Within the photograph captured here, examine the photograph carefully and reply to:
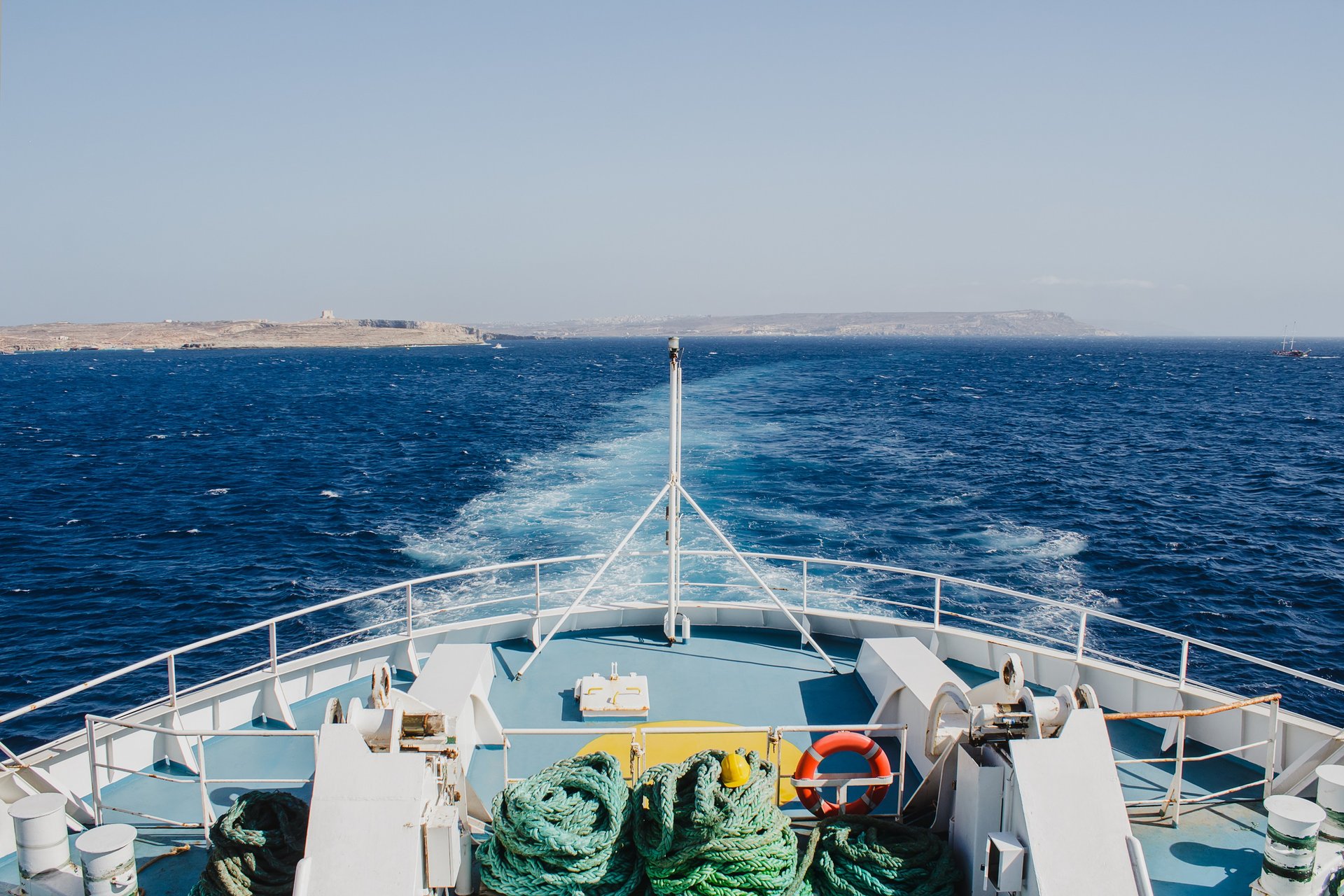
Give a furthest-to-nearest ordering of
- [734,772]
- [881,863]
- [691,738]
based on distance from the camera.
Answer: [691,738] → [881,863] → [734,772]

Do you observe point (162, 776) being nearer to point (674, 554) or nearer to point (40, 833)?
point (40, 833)

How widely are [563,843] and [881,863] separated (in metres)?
1.85

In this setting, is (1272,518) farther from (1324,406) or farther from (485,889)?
(1324,406)

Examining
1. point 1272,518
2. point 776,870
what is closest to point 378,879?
point 776,870

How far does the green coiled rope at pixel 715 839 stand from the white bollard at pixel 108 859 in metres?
2.85

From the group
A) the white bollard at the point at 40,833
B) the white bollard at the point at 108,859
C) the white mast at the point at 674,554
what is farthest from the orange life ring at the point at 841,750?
the white bollard at the point at 40,833

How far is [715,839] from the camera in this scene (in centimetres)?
445

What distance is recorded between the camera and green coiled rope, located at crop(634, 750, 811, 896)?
14.6 ft

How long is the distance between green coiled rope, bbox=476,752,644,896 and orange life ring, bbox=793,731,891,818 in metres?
1.25

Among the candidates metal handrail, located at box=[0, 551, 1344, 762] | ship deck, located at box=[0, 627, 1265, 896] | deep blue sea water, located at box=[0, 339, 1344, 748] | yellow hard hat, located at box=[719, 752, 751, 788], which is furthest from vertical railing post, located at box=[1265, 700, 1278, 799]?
deep blue sea water, located at box=[0, 339, 1344, 748]

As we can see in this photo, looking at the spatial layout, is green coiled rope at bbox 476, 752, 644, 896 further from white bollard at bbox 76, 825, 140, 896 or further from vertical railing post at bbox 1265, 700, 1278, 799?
vertical railing post at bbox 1265, 700, 1278, 799

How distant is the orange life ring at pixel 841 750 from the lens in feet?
17.5

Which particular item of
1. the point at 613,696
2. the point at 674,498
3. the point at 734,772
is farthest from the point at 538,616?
the point at 734,772

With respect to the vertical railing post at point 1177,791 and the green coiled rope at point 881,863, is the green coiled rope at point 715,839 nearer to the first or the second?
the green coiled rope at point 881,863
